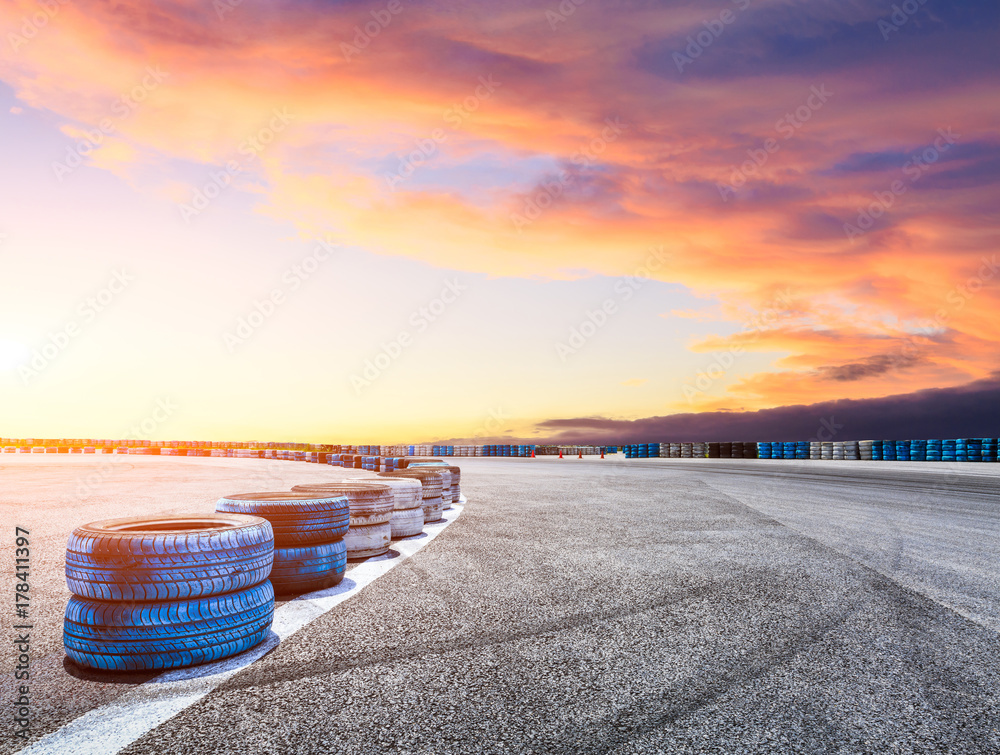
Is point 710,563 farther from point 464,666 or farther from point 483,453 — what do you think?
point 483,453

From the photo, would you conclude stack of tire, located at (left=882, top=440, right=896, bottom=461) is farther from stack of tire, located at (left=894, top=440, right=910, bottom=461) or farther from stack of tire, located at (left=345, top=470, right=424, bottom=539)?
stack of tire, located at (left=345, top=470, right=424, bottom=539)

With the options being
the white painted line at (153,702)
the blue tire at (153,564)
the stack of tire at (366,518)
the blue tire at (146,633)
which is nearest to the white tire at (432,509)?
the stack of tire at (366,518)

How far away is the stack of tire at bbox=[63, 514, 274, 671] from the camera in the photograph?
4.16 m

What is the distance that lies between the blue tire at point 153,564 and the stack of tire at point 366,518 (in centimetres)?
336

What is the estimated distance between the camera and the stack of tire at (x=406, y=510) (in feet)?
31.2

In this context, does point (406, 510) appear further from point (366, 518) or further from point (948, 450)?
point (948, 450)

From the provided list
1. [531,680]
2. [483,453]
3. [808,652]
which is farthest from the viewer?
[483,453]

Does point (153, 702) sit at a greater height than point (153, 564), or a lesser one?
lesser

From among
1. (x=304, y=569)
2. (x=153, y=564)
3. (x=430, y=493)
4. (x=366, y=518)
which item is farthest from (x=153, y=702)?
(x=430, y=493)

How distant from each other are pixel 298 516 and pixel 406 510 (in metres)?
3.63

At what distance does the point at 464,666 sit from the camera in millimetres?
4219

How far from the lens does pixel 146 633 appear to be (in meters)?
4.16

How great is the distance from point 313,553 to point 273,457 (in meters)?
49.3

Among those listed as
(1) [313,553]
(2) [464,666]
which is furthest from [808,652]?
(1) [313,553]
